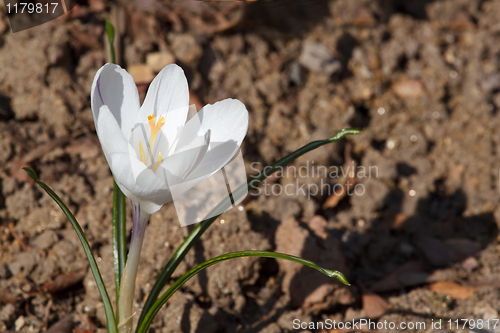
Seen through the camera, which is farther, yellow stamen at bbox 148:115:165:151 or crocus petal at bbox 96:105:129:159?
yellow stamen at bbox 148:115:165:151

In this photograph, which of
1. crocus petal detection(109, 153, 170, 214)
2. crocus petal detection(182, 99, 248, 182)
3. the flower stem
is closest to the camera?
crocus petal detection(109, 153, 170, 214)

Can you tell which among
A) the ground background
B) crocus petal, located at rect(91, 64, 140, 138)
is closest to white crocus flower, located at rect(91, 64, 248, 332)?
crocus petal, located at rect(91, 64, 140, 138)

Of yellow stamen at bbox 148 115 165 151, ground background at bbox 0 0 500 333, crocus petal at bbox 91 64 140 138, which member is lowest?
ground background at bbox 0 0 500 333

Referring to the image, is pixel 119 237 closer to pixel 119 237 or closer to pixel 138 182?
pixel 119 237

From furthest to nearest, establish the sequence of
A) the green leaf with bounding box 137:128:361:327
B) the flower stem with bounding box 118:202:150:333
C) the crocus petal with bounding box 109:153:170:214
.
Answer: the green leaf with bounding box 137:128:361:327, the flower stem with bounding box 118:202:150:333, the crocus petal with bounding box 109:153:170:214

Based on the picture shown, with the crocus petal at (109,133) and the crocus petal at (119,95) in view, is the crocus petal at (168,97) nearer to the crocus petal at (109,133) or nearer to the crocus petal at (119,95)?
the crocus petal at (119,95)

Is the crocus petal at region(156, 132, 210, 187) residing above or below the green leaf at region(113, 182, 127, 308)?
above

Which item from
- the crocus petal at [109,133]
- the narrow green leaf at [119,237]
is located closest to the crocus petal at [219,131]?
the crocus petal at [109,133]

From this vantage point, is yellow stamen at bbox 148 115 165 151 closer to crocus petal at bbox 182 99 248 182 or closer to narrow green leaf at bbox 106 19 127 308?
crocus petal at bbox 182 99 248 182
